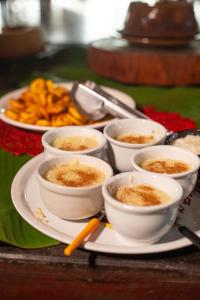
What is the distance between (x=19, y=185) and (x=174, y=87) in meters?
0.90

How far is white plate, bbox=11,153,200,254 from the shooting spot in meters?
0.67

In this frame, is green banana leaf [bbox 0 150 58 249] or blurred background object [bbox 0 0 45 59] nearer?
green banana leaf [bbox 0 150 58 249]

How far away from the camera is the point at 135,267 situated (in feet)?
2.24

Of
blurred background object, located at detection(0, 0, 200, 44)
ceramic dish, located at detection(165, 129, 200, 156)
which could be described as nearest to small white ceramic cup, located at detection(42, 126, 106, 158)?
ceramic dish, located at detection(165, 129, 200, 156)

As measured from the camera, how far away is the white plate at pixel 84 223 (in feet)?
2.20

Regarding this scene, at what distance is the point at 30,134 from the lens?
1.20 m

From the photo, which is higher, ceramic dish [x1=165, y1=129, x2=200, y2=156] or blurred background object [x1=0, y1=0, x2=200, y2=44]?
ceramic dish [x1=165, y1=129, x2=200, y2=156]

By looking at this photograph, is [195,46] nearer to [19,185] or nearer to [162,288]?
[19,185]

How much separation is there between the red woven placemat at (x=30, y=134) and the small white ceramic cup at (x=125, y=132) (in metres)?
0.24

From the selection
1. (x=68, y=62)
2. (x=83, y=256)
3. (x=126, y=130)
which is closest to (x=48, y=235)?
(x=83, y=256)

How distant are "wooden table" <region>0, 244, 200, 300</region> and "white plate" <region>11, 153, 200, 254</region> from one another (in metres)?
0.03

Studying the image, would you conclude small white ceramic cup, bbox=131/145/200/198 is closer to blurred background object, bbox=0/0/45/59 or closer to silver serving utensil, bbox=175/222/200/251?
silver serving utensil, bbox=175/222/200/251

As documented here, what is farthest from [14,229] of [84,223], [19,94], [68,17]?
[68,17]

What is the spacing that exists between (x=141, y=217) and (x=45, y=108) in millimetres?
660
